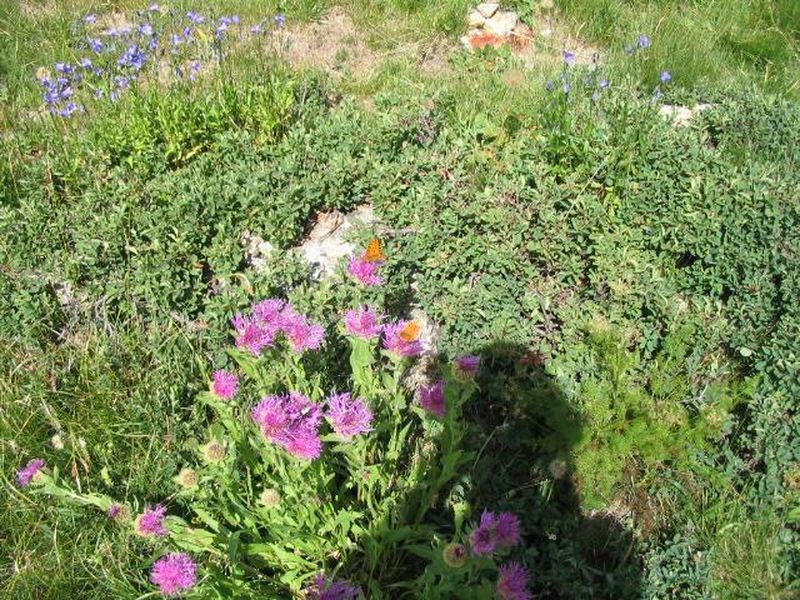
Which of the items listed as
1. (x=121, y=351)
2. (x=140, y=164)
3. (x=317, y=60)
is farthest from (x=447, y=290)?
(x=317, y=60)

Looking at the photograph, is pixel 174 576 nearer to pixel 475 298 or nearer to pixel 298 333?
pixel 298 333

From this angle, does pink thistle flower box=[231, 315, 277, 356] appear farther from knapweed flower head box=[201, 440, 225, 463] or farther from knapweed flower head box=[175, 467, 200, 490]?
knapweed flower head box=[175, 467, 200, 490]

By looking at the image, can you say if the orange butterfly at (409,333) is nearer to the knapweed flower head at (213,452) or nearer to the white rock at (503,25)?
the knapweed flower head at (213,452)

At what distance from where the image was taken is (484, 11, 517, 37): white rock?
5309 millimetres

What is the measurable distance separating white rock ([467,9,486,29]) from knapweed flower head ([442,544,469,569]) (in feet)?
14.6

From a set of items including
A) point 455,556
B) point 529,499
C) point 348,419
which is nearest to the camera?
point 455,556

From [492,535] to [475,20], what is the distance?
4.46m

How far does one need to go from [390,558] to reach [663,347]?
1.42 metres

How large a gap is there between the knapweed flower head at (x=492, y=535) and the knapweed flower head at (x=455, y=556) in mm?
27

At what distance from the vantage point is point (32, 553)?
8.28ft

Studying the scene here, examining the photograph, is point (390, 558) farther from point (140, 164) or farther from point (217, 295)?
point (140, 164)

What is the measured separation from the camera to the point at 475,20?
5.37m

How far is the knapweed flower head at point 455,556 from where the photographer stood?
5.84ft

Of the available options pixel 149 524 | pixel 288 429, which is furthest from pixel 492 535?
pixel 149 524
